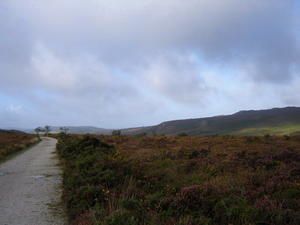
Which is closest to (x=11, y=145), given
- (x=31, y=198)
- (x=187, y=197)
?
(x=31, y=198)

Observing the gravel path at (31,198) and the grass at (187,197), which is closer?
the grass at (187,197)

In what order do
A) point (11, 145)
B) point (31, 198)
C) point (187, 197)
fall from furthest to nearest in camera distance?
point (11, 145), point (31, 198), point (187, 197)

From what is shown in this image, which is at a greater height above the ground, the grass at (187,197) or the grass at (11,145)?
the grass at (11,145)

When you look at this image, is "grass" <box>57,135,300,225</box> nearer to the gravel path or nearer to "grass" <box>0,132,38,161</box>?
the gravel path

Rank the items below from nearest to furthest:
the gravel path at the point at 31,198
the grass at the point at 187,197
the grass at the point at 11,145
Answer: the grass at the point at 187,197 < the gravel path at the point at 31,198 < the grass at the point at 11,145

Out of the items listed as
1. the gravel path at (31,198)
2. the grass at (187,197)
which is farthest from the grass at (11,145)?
the grass at (187,197)

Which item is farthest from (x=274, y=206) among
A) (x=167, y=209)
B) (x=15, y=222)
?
(x=15, y=222)

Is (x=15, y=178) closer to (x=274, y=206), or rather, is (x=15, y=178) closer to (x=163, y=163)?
(x=163, y=163)

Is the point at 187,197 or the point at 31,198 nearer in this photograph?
the point at 187,197

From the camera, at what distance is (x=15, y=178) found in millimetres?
16312

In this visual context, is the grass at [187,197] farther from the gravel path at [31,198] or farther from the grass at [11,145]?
the grass at [11,145]

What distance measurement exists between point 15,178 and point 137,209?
32.0ft

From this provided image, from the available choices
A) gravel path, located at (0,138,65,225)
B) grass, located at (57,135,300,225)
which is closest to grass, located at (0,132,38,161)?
gravel path, located at (0,138,65,225)

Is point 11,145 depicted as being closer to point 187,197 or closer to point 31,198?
point 31,198
